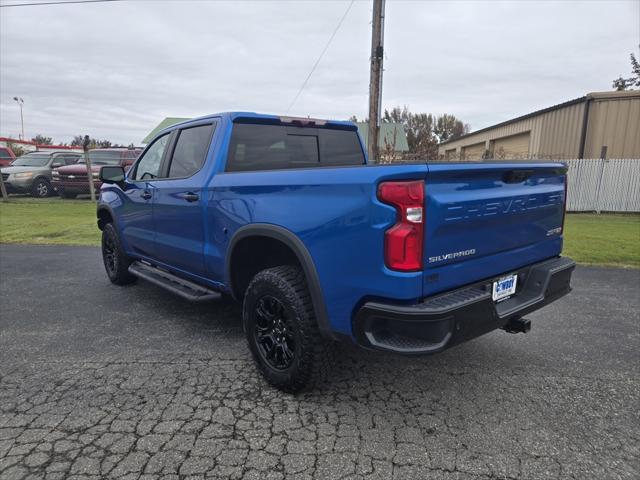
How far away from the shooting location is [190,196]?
12.1ft

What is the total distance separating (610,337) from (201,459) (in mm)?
3637

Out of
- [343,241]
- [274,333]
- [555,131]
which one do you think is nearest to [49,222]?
[274,333]

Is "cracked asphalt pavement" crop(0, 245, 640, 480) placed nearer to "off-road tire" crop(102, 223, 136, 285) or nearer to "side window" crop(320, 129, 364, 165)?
"off-road tire" crop(102, 223, 136, 285)

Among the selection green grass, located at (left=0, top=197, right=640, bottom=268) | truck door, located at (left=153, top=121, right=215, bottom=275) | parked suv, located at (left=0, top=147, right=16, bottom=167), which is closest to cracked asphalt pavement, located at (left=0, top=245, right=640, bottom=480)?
truck door, located at (left=153, top=121, right=215, bottom=275)

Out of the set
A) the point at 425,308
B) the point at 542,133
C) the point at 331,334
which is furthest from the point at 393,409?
the point at 542,133

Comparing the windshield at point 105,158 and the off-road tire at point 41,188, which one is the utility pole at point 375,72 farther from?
the off-road tire at point 41,188

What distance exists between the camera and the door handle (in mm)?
3613

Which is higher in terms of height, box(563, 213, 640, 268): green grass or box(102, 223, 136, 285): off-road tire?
box(102, 223, 136, 285): off-road tire

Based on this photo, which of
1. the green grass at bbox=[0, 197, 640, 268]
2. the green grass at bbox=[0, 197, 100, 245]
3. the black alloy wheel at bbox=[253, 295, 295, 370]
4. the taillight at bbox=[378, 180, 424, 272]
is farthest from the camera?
the green grass at bbox=[0, 197, 100, 245]

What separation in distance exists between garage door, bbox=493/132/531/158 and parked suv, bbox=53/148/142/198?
591 inches

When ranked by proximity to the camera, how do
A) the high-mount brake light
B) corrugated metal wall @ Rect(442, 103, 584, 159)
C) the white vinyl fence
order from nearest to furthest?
the high-mount brake light < the white vinyl fence < corrugated metal wall @ Rect(442, 103, 584, 159)

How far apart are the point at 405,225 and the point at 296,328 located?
0.99 m

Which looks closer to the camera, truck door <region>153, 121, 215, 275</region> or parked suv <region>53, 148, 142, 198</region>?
truck door <region>153, 121, 215, 275</region>

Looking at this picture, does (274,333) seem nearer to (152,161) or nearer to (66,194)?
(152,161)
